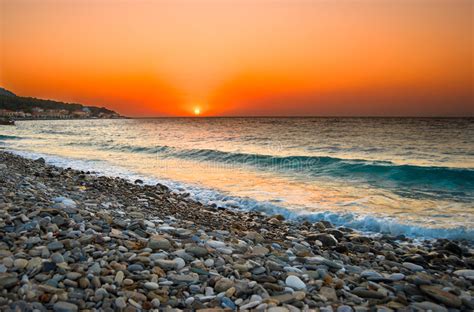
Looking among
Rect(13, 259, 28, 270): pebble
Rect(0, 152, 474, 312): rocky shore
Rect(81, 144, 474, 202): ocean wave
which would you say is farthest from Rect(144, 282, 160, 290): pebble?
Rect(81, 144, 474, 202): ocean wave

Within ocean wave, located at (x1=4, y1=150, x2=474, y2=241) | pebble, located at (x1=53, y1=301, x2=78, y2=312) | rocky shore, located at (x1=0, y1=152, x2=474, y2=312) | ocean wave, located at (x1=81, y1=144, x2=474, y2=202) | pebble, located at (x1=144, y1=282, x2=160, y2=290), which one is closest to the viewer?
pebble, located at (x1=53, y1=301, x2=78, y2=312)

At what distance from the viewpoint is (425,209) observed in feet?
27.4

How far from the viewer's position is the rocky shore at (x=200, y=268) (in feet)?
9.43

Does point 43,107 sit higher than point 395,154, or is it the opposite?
point 43,107

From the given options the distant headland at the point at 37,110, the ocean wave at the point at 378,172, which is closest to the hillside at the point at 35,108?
the distant headland at the point at 37,110

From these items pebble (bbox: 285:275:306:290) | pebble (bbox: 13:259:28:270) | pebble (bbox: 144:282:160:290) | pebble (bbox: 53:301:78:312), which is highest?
pebble (bbox: 13:259:28:270)

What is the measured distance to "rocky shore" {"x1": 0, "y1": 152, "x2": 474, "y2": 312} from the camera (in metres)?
2.88

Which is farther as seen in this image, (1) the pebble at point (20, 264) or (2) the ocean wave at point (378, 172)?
(2) the ocean wave at point (378, 172)

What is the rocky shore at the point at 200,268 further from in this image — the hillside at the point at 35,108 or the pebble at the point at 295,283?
the hillside at the point at 35,108

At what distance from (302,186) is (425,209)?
3.95 m

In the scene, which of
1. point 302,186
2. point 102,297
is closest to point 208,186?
point 302,186

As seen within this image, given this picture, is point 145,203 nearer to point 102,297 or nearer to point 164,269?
point 164,269

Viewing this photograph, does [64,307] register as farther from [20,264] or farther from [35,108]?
[35,108]

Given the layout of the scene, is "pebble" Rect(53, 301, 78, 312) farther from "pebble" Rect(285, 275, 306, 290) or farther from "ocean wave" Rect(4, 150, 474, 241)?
"ocean wave" Rect(4, 150, 474, 241)
